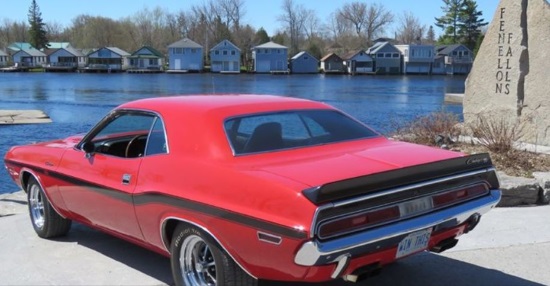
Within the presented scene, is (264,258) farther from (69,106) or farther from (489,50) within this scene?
(69,106)

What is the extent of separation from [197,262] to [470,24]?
405 feet

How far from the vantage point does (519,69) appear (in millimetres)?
10648

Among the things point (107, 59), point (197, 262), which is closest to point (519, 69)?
point (197, 262)

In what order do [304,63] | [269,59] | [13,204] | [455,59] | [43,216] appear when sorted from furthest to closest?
[304,63], [269,59], [455,59], [13,204], [43,216]

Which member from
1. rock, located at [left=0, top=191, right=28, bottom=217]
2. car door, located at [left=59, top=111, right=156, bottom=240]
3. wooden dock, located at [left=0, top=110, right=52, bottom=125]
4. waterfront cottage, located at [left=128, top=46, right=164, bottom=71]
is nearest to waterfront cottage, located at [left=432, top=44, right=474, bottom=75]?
waterfront cottage, located at [left=128, top=46, right=164, bottom=71]

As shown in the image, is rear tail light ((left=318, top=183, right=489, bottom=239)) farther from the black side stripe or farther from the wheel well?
the wheel well

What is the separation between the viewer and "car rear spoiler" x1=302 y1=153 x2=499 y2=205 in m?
3.20

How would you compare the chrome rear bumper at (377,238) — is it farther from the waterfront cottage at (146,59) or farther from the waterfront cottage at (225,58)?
the waterfront cottage at (146,59)

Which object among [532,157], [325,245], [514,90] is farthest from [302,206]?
[514,90]

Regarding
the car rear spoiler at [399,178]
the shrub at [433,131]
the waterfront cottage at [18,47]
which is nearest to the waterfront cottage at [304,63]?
the waterfront cottage at [18,47]

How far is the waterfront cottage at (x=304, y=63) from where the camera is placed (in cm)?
11275

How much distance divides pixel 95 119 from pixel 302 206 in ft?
91.7

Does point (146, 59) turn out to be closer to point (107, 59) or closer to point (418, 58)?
point (107, 59)

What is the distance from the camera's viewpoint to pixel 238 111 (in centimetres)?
443
